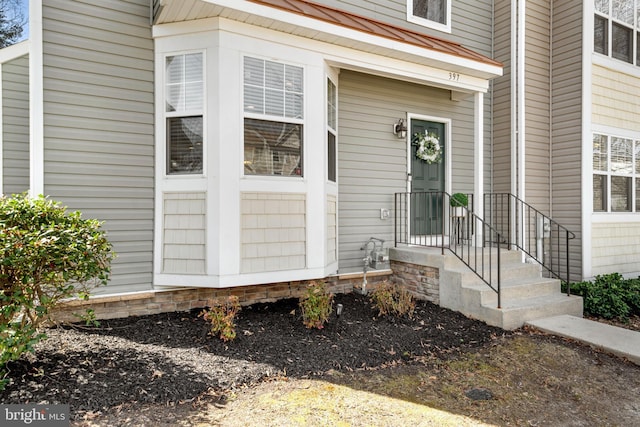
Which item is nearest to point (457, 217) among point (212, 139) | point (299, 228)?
point (299, 228)

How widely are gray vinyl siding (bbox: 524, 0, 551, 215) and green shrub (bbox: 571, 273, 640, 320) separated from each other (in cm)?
163

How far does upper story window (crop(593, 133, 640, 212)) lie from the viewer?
22.6 feet

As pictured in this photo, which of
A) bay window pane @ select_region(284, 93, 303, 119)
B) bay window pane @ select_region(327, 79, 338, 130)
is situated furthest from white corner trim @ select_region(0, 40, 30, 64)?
bay window pane @ select_region(327, 79, 338, 130)

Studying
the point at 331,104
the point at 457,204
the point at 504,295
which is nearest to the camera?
the point at 504,295

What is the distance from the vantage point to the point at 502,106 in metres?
7.16

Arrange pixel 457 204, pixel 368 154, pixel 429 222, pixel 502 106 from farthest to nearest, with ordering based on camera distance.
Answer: pixel 502 106
pixel 429 222
pixel 457 204
pixel 368 154

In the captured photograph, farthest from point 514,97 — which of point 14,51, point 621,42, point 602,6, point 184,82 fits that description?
point 14,51

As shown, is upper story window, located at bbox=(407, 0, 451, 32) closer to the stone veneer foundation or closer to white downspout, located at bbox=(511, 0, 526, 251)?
white downspout, located at bbox=(511, 0, 526, 251)

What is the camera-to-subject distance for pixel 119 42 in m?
4.27

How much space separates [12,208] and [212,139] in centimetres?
193

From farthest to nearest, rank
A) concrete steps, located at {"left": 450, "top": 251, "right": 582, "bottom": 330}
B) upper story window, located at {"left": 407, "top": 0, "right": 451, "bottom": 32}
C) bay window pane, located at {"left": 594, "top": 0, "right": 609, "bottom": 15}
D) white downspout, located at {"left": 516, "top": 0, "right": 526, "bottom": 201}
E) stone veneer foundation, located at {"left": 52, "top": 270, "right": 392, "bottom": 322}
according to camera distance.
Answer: bay window pane, located at {"left": 594, "top": 0, "right": 609, "bottom": 15} → white downspout, located at {"left": 516, "top": 0, "right": 526, "bottom": 201} → upper story window, located at {"left": 407, "top": 0, "right": 451, "bottom": 32} → concrete steps, located at {"left": 450, "top": 251, "right": 582, "bottom": 330} → stone veneer foundation, located at {"left": 52, "top": 270, "right": 392, "bottom": 322}

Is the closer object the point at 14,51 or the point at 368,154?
the point at 14,51

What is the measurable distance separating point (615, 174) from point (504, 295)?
13.8 feet

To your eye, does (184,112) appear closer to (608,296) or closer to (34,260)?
(34,260)
